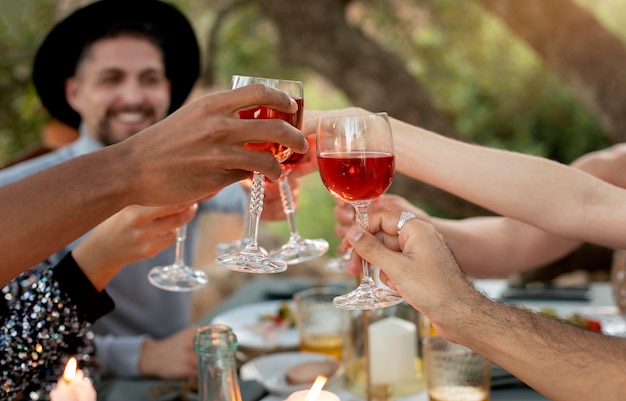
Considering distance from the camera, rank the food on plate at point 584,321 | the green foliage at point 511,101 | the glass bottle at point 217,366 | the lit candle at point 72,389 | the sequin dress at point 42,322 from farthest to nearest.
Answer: the green foliage at point 511,101
the food on plate at point 584,321
the sequin dress at point 42,322
the glass bottle at point 217,366
the lit candle at point 72,389

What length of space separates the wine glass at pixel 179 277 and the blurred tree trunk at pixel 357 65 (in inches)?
152

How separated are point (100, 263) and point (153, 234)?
0.15 m

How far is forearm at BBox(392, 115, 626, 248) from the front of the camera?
1.64 m

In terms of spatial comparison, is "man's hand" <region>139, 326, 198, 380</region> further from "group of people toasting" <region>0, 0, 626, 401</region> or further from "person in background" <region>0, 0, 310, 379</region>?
"person in background" <region>0, 0, 310, 379</region>

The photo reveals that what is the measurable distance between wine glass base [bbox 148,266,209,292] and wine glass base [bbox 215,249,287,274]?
0.37 meters

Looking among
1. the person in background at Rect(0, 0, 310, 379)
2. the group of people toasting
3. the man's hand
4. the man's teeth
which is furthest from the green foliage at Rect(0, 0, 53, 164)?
the man's hand

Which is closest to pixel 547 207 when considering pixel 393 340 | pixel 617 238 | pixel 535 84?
pixel 617 238

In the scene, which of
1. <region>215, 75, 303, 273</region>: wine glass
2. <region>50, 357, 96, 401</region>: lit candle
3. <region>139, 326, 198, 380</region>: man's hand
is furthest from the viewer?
<region>139, 326, 198, 380</region>: man's hand

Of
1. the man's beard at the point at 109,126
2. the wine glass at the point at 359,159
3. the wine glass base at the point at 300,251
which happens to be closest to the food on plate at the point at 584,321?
the wine glass base at the point at 300,251

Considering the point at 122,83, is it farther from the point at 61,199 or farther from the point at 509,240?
the point at 61,199

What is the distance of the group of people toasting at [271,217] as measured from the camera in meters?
1.09

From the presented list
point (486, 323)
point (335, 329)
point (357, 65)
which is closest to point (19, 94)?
point (357, 65)

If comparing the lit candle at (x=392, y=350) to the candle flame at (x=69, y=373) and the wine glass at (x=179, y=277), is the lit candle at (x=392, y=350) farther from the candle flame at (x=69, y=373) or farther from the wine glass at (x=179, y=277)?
the candle flame at (x=69, y=373)

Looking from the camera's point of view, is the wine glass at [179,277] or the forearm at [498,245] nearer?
the wine glass at [179,277]
